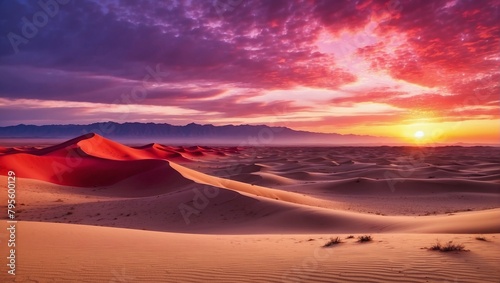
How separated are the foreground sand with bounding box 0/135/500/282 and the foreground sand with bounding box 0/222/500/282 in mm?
21

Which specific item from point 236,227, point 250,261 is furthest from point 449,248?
point 236,227

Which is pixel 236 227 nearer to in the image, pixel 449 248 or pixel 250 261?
pixel 250 261

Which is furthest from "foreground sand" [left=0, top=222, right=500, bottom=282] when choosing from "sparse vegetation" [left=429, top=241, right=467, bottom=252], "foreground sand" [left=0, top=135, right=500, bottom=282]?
"sparse vegetation" [left=429, top=241, right=467, bottom=252]

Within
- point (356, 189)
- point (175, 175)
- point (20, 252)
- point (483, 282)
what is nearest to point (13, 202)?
point (175, 175)

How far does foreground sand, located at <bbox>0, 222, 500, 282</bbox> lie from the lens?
5.32 meters

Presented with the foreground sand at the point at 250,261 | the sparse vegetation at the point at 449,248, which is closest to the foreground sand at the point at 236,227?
the foreground sand at the point at 250,261

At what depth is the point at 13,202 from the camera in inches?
734

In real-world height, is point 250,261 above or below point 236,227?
above

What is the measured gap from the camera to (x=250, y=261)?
636 cm

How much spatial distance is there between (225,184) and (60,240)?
1739 cm

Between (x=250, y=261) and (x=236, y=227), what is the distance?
8.58m

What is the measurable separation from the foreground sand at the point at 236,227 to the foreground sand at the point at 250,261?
0.07ft

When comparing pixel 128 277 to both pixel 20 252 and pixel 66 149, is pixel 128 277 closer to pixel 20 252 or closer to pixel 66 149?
pixel 20 252

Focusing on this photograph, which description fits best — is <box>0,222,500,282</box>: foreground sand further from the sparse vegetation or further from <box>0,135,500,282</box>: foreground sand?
the sparse vegetation
